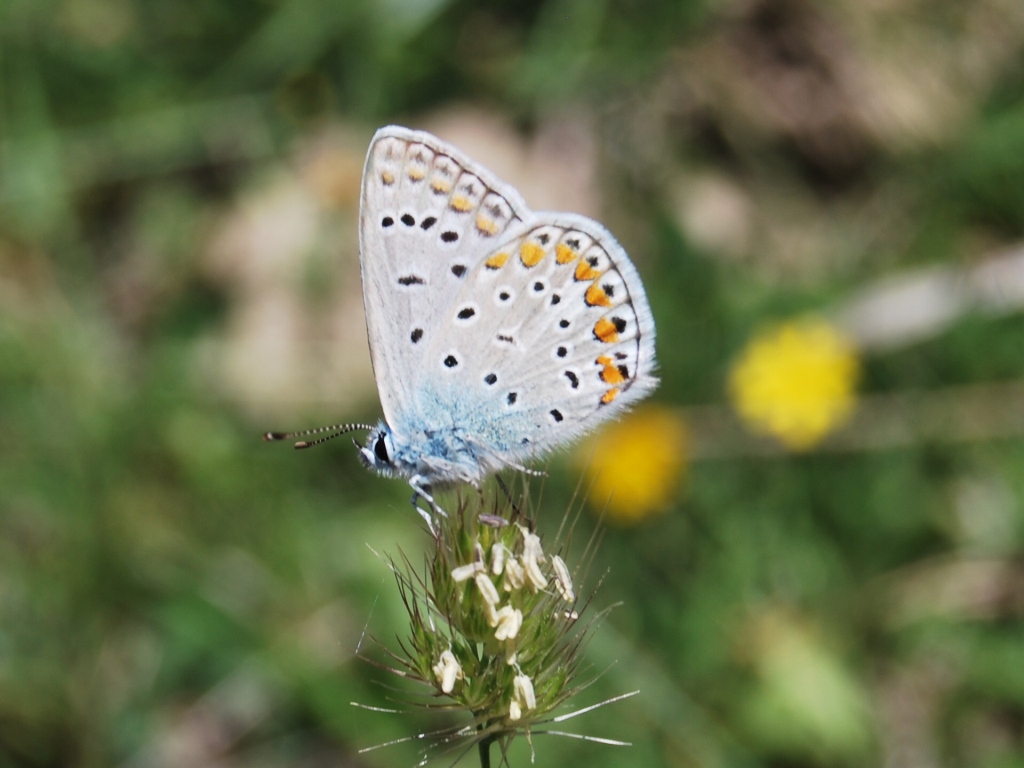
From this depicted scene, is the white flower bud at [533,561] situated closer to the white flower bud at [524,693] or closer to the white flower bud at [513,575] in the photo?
the white flower bud at [513,575]

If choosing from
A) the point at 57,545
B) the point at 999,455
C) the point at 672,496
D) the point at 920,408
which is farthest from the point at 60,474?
the point at 999,455

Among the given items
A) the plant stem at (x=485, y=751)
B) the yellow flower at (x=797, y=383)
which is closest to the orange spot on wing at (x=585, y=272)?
the plant stem at (x=485, y=751)

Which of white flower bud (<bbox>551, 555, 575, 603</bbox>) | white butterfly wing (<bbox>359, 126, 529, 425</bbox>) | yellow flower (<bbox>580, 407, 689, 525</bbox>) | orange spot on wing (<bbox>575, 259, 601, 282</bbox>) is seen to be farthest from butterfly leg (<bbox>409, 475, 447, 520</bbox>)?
yellow flower (<bbox>580, 407, 689, 525</bbox>)

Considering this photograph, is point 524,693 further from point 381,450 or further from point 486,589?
point 381,450

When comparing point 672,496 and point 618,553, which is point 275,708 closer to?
point 618,553

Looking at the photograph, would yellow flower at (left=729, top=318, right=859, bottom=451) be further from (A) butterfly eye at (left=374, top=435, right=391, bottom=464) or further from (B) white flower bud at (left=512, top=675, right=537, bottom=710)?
(B) white flower bud at (left=512, top=675, right=537, bottom=710)

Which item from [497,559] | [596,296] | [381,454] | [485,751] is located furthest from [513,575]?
[596,296]
